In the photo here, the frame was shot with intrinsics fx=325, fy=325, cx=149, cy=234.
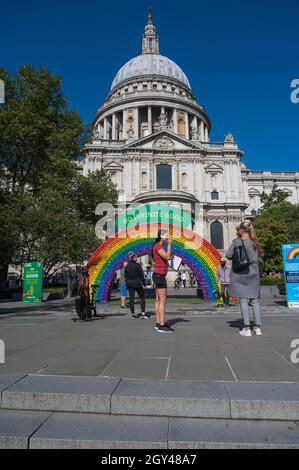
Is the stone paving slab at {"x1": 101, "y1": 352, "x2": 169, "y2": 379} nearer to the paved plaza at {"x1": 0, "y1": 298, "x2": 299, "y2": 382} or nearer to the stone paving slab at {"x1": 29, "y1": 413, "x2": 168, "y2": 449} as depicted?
the paved plaza at {"x1": 0, "y1": 298, "x2": 299, "y2": 382}

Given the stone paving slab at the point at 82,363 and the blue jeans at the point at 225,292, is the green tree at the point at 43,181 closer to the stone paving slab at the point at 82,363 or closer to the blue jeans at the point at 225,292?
the blue jeans at the point at 225,292

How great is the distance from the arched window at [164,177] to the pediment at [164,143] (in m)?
2.97

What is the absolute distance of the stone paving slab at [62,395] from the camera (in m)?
3.18

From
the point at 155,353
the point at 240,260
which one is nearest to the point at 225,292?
the point at 240,260

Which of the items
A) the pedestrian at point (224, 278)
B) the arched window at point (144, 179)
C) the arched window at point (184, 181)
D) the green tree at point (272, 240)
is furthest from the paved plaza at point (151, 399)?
the arched window at point (184, 181)

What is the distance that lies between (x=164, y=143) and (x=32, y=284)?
35.7 metres

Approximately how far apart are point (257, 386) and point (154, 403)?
3.62ft

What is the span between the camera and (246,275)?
625 cm

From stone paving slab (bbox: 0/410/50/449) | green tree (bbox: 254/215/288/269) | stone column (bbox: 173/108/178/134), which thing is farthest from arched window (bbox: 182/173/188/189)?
stone paving slab (bbox: 0/410/50/449)

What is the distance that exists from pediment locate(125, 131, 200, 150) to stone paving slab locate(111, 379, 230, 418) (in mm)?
47111

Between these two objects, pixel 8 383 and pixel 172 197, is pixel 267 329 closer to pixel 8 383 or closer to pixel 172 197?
pixel 8 383

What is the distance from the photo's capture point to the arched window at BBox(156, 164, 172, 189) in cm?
4795

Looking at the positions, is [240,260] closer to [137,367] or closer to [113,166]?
[137,367]

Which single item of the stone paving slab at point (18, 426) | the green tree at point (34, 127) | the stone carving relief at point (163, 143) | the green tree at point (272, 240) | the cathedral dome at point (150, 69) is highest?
the cathedral dome at point (150, 69)
